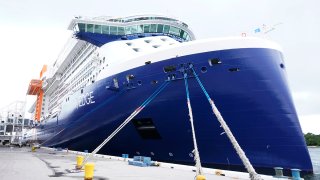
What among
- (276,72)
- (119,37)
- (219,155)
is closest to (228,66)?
(276,72)

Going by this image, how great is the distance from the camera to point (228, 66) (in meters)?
14.6

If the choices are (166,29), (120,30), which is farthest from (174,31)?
(120,30)

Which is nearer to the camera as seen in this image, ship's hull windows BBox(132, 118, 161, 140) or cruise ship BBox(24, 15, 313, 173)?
cruise ship BBox(24, 15, 313, 173)

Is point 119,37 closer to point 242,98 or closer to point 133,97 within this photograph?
point 133,97

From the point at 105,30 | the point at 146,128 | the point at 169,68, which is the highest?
the point at 105,30

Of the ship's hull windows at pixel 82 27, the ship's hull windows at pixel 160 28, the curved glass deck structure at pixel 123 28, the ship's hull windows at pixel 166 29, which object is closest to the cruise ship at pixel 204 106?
the curved glass deck structure at pixel 123 28

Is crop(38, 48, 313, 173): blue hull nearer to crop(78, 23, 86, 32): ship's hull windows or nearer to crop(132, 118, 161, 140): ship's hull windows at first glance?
crop(132, 118, 161, 140): ship's hull windows

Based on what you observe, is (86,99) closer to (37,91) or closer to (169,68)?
(169,68)

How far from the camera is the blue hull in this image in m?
13.3

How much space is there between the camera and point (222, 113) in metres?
14.3

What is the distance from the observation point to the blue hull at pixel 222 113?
523 inches

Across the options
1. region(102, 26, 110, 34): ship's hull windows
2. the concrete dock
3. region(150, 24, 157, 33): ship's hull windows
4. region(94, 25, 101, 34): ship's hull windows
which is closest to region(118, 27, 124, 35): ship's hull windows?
region(102, 26, 110, 34): ship's hull windows

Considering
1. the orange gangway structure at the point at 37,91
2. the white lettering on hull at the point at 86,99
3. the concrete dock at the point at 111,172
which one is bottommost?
the concrete dock at the point at 111,172

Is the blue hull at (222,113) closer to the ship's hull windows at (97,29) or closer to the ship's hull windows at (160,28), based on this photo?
the ship's hull windows at (97,29)
